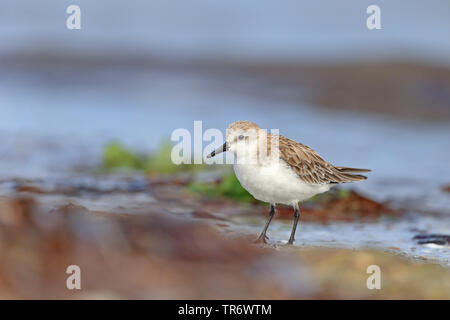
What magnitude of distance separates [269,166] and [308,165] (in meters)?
0.67

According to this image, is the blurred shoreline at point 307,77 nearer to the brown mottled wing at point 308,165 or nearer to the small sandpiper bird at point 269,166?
the brown mottled wing at point 308,165

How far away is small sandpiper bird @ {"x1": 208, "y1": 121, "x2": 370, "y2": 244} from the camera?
6633mm

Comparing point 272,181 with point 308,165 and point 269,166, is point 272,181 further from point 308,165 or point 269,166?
point 308,165

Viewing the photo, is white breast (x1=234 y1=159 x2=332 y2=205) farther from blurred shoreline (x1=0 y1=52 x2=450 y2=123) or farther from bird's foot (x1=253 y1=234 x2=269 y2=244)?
blurred shoreline (x1=0 y1=52 x2=450 y2=123)

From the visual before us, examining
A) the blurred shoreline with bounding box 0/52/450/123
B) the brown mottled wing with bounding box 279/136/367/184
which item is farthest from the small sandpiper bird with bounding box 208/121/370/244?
the blurred shoreline with bounding box 0/52/450/123

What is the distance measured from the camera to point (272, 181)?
21.9 ft

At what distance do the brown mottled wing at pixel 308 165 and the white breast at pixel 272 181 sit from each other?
94 millimetres

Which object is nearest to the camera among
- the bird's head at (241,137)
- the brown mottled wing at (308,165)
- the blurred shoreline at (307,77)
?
the bird's head at (241,137)

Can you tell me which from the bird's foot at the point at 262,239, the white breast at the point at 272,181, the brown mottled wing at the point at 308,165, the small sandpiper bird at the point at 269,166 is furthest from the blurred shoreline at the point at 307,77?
the bird's foot at the point at 262,239

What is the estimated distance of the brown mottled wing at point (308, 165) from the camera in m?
7.02

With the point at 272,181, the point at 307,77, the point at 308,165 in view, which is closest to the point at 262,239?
the point at 272,181

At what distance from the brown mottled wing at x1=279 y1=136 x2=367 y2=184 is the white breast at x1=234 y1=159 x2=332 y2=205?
0.31ft

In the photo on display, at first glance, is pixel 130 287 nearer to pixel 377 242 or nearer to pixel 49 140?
pixel 377 242
